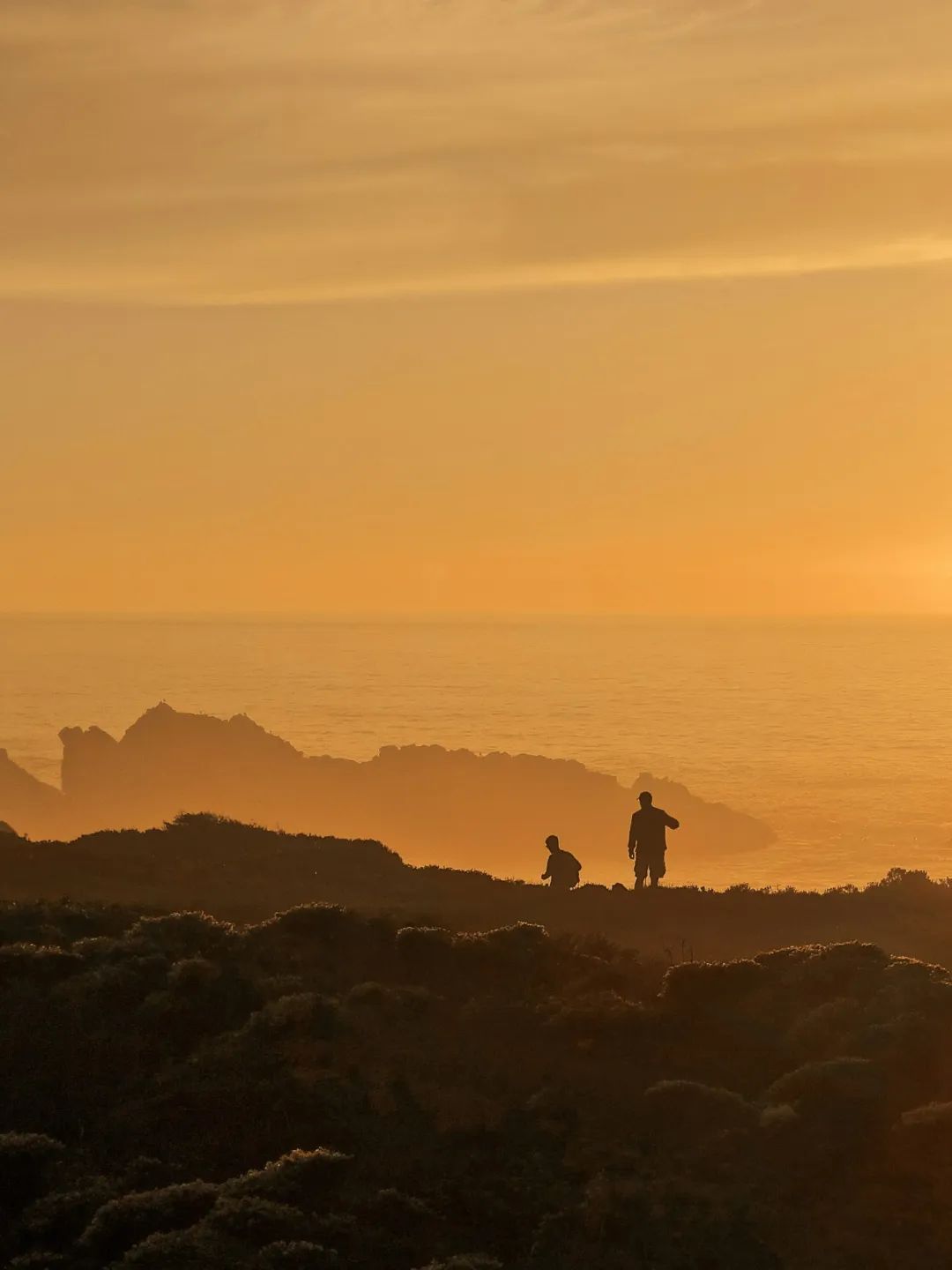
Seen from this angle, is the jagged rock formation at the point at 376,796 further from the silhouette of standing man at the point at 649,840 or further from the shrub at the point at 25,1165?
the shrub at the point at 25,1165

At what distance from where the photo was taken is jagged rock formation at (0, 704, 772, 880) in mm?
102625

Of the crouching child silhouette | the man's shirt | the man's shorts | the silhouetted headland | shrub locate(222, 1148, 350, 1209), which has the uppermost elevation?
the man's shirt

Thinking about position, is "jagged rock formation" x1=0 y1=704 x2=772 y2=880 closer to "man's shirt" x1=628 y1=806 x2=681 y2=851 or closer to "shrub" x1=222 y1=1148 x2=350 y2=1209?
"man's shirt" x1=628 y1=806 x2=681 y2=851

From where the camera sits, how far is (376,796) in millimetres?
108000

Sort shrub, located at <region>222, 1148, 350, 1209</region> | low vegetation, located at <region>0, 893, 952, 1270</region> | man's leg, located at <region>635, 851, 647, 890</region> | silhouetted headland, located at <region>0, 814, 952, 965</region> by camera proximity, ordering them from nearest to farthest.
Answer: low vegetation, located at <region>0, 893, 952, 1270</region> < shrub, located at <region>222, 1148, 350, 1209</region> < silhouetted headland, located at <region>0, 814, 952, 965</region> < man's leg, located at <region>635, 851, 647, 890</region>

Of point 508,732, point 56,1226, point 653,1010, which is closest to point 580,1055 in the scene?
point 653,1010

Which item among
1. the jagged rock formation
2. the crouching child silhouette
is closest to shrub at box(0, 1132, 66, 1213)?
the crouching child silhouette

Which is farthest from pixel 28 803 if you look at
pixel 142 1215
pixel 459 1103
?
pixel 142 1215

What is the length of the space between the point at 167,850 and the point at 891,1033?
70.0ft

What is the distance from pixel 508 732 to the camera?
7751 inches

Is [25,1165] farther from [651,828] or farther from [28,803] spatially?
[28,803]

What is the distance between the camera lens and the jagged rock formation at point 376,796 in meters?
103

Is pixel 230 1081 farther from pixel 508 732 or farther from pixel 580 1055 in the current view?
pixel 508 732

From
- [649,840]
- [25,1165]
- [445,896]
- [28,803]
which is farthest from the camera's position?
[28,803]
